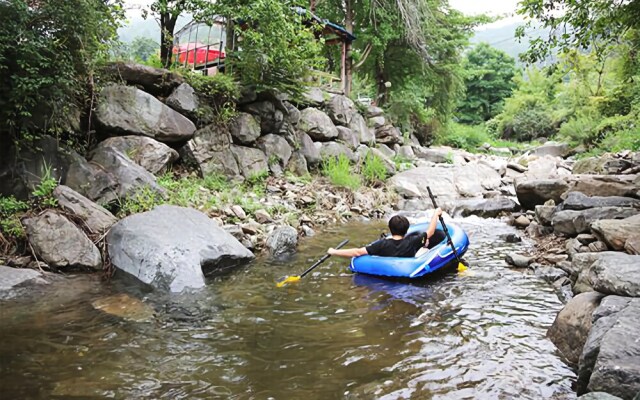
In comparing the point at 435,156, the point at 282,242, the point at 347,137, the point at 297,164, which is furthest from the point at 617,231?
the point at 435,156

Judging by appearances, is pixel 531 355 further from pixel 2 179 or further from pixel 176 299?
pixel 2 179

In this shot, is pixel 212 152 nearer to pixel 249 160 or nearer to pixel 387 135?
pixel 249 160

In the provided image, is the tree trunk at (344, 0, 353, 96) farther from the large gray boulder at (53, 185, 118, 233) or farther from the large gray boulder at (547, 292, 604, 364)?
the large gray boulder at (547, 292, 604, 364)

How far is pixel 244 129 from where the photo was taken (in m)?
10.3

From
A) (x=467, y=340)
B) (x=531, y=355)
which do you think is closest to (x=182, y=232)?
(x=467, y=340)

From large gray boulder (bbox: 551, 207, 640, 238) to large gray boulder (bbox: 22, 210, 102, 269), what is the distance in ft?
22.8

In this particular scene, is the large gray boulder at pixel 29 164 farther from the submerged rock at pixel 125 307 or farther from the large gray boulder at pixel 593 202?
the large gray boulder at pixel 593 202

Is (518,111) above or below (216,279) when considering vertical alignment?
above

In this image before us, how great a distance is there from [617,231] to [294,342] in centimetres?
395

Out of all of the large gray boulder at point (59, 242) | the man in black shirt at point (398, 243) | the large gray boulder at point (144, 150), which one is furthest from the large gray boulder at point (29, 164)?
the man in black shirt at point (398, 243)

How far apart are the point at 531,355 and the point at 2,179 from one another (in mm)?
6823

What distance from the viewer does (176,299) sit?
4.95 metres

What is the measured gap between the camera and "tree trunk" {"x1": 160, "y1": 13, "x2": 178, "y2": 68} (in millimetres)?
9347

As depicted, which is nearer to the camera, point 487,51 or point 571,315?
point 571,315
